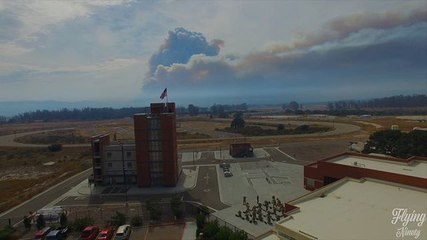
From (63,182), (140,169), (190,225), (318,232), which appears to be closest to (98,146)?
(140,169)

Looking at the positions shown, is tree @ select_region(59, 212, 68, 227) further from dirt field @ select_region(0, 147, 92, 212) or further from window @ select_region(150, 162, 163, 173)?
window @ select_region(150, 162, 163, 173)

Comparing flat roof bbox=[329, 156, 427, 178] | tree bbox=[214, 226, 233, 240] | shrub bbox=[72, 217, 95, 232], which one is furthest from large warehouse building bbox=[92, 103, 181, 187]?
tree bbox=[214, 226, 233, 240]

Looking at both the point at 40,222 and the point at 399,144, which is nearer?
the point at 40,222

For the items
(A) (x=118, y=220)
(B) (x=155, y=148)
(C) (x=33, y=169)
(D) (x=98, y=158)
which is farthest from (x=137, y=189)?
(C) (x=33, y=169)

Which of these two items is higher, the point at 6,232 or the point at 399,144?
the point at 399,144

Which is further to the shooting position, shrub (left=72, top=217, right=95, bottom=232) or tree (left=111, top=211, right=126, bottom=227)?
tree (left=111, top=211, right=126, bottom=227)

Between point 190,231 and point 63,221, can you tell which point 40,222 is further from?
point 190,231
